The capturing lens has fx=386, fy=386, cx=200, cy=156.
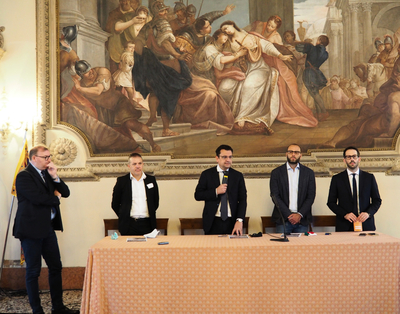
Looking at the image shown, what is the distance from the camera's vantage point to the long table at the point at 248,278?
334cm

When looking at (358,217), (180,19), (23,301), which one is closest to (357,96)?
(358,217)

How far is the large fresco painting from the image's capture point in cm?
546

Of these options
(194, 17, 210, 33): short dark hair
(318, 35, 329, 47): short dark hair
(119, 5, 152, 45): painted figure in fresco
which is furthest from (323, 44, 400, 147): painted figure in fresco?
(119, 5, 152, 45): painted figure in fresco

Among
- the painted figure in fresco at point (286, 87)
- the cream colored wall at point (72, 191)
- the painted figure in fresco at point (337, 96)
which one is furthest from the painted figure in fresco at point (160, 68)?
the painted figure in fresco at point (337, 96)

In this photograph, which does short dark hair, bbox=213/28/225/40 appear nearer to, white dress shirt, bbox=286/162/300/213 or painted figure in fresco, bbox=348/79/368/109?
painted figure in fresco, bbox=348/79/368/109

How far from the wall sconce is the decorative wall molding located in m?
0.30

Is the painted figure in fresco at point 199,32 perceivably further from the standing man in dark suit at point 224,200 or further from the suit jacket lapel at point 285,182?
the suit jacket lapel at point 285,182

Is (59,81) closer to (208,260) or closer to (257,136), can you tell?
(257,136)

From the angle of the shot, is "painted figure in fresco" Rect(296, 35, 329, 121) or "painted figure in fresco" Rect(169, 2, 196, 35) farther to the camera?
"painted figure in fresco" Rect(169, 2, 196, 35)

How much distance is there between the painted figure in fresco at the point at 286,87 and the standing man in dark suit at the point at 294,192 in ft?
3.03

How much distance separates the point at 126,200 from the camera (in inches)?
177

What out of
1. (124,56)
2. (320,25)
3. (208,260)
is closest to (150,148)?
(124,56)

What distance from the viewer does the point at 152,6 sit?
221 inches

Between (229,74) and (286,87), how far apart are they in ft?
2.74
